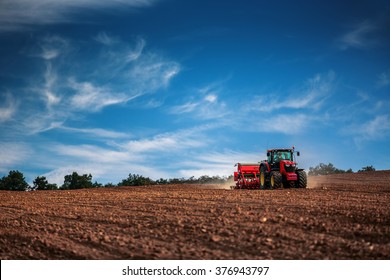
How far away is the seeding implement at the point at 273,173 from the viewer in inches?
845

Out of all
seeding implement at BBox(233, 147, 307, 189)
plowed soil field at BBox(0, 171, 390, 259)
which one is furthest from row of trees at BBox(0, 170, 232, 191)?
plowed soil field at BBox(0, 171, 390, 259)

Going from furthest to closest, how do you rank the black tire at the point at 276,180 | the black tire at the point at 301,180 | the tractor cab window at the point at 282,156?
1. the tractor cab window at the point at 282,156
2. the black tire at the point at 301,180
3. the black tire at the point at 276,180

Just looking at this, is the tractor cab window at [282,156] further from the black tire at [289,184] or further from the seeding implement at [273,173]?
the black tire at [289,184]

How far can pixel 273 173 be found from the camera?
21.4 meters

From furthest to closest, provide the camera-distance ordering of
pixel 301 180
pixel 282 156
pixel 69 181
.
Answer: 1. pixel 69 181
2. pixel 282 156
3. pixel 301 180

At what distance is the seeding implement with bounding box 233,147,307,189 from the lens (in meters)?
21.5

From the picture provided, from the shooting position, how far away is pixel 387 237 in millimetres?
7641

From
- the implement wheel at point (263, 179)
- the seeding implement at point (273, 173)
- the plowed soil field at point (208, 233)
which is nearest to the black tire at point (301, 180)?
the seeding implement at point (273, 173)

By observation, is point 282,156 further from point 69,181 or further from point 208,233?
point 69,181

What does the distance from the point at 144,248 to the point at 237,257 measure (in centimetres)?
172

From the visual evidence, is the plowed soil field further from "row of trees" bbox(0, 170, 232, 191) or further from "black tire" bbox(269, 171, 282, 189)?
"row of trees" bbox(0, 170, 232, 191)

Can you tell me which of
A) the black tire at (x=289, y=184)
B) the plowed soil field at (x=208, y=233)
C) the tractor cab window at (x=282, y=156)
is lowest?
the plowed soil field at (x=208, y=233)

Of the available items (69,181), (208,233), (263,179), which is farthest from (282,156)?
(69,181)

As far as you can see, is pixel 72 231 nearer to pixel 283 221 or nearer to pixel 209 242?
pixel 209 242
